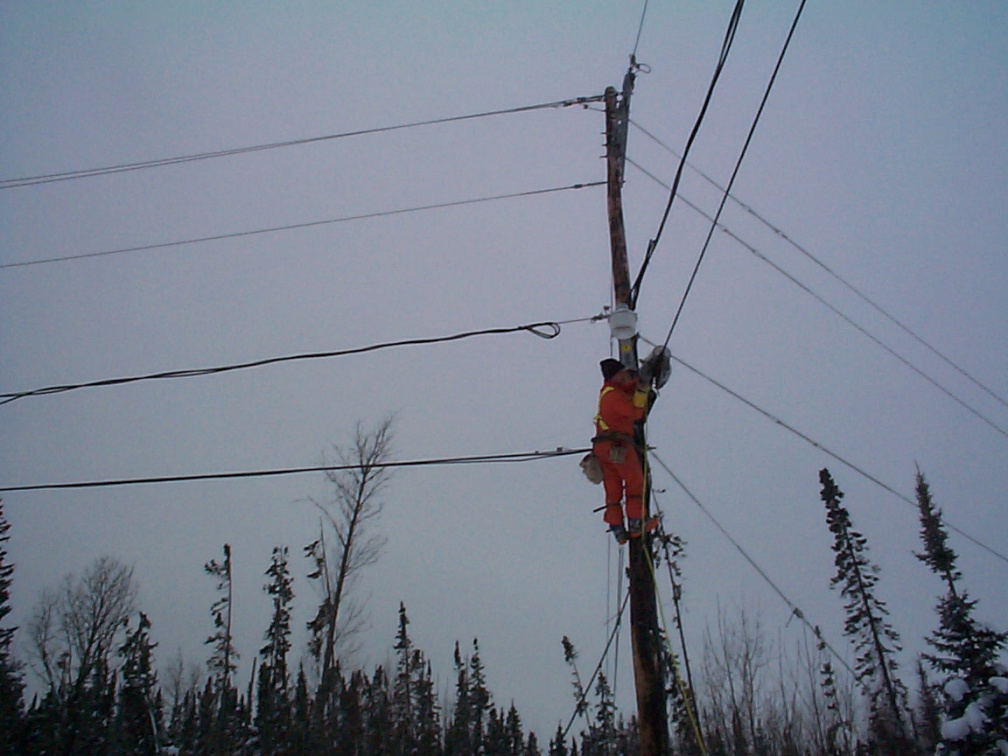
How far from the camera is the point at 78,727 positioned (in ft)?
86.3

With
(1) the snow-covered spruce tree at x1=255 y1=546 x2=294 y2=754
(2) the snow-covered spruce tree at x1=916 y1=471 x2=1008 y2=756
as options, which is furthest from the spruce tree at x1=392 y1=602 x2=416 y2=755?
(2) the snow-covered spruce tree at x1=916 y1=471 x2=1008 y2=756

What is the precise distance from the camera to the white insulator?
6.39 metres

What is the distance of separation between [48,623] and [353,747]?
79.9ft

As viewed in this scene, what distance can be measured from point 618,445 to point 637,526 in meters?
0.71

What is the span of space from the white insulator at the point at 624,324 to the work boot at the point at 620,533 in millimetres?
1675

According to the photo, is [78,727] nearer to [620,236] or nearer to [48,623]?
[48,623]

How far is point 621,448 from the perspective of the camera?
618 cm

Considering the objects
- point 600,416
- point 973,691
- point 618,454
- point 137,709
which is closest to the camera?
point 618,454

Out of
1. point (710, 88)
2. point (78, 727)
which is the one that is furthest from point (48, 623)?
point (710, 88)

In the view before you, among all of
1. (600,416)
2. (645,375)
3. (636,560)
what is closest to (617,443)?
(600,416)

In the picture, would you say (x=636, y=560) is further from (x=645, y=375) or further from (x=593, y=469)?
(x=645, y=375)

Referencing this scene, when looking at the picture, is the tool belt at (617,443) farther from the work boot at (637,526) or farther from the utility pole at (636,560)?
the work boot at (637,526)

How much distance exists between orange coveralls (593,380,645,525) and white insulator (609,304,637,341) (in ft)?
1.46

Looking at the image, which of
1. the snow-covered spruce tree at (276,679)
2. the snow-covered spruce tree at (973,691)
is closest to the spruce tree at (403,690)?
the snow-covered spruce tree at (276,679)
